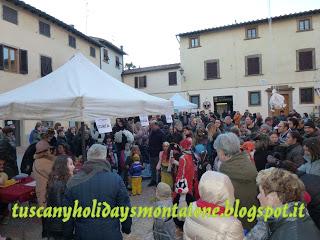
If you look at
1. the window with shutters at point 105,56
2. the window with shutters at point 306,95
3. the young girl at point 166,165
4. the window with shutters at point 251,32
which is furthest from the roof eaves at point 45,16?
the window with shutters at point 306,95

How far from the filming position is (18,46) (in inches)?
730

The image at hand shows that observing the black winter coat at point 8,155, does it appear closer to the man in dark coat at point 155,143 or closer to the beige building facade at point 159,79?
the man in dark coat at point 155,143

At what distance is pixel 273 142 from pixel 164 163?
2.52m

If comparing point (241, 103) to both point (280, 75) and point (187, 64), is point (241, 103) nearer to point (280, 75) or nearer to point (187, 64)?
point (280, 75)

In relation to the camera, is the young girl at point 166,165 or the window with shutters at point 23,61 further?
the window with shutters at point 23,61

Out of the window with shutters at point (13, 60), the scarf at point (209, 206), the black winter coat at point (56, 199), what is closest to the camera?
the scarf at point (209, 206)

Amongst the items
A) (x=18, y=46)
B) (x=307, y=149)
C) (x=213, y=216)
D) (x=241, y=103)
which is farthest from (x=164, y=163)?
(x=241, y=103)

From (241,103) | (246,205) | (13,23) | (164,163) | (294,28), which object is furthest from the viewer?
(241,103)

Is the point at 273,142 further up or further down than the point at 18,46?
further down

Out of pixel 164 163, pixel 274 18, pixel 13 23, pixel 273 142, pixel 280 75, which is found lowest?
pixel 164 163

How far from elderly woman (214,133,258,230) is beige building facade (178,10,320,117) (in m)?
23.2

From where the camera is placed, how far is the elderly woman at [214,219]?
91.7 inches

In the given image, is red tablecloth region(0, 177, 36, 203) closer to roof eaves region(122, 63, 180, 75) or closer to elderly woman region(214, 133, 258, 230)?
elderly woman region(214, 133, 258, 230)

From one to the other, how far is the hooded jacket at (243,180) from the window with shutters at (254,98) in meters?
24.1
